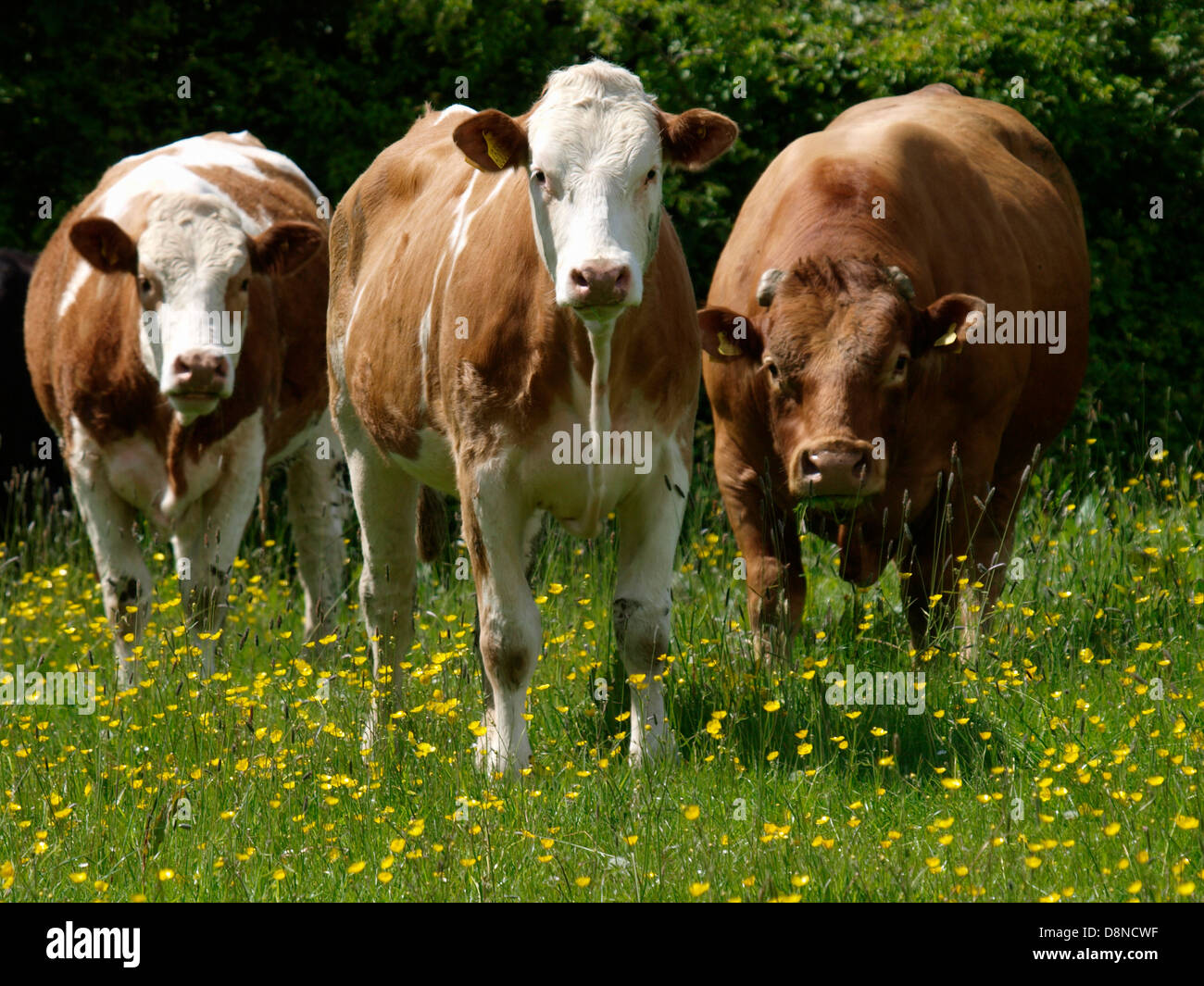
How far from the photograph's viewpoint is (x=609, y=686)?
5277 mm

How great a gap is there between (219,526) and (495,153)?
2.63 meters

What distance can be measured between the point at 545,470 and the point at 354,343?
55.7 inches

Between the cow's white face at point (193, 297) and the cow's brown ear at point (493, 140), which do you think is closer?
the cow's brown ear at point (493, 140)

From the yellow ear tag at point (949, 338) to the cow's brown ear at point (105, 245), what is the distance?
11.0 feet

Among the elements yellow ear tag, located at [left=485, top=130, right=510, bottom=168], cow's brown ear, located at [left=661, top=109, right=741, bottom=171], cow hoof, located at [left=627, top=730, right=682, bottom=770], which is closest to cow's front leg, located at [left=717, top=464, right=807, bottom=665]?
cow hoof, located at [left=627, top=730, right=682, bottom=770]

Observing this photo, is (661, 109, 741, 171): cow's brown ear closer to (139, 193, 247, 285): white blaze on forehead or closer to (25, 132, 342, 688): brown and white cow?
(25, 132, 342, 688): brown and white cow

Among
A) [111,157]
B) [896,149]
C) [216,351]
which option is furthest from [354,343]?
[111,157]

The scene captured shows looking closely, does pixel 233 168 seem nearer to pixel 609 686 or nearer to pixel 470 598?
pixel 470 598

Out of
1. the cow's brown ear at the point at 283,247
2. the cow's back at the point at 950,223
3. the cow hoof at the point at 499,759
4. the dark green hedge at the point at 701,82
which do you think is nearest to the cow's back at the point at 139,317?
the cow's brown ear at the point at 283,247

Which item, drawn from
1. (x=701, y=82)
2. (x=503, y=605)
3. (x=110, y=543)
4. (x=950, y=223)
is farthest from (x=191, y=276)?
(x=701, y=82)

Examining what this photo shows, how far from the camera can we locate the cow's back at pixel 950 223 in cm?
571

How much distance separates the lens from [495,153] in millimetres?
4688

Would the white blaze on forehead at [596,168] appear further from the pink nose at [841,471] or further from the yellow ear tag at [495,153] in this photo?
the pink nose at [841,471]

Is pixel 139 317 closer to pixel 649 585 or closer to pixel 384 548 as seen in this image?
pixel 384 548
